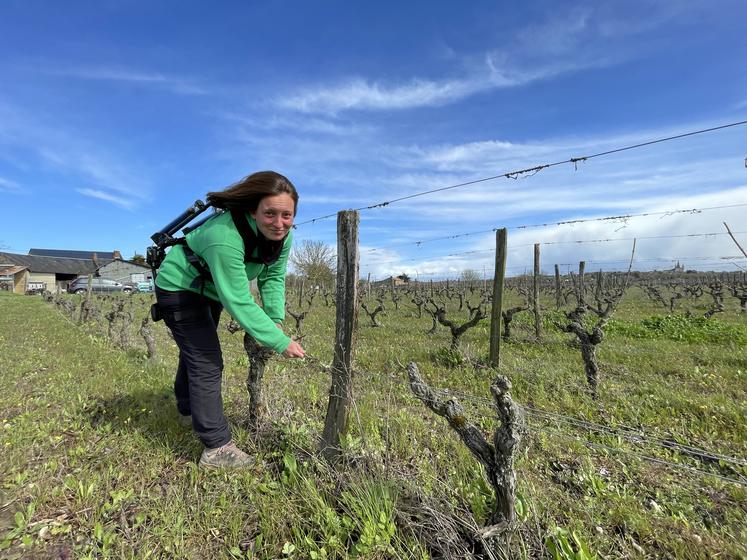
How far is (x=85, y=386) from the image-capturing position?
5.13m

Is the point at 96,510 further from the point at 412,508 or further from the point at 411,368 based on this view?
the point at 411,368

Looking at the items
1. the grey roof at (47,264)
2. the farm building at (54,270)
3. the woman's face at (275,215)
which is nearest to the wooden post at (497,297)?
the woman's face at (275,215)

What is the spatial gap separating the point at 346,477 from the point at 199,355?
1.40 m

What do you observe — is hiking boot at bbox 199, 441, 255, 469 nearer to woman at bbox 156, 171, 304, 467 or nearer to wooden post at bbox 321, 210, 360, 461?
woman at bbox 156, 171, 304, 467

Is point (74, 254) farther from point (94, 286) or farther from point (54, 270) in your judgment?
point (94, 286)

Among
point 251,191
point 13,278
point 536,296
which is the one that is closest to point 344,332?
point 251,191


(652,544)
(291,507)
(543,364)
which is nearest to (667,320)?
(543,364)

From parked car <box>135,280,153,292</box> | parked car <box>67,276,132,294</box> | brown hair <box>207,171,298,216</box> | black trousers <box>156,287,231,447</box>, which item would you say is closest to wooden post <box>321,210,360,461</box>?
brown hair <box>207,171,298,216</box>

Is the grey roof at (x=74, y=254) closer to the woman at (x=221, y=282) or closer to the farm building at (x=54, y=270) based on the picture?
the farm building at (x=54, y=270)

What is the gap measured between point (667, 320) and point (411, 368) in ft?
39.6

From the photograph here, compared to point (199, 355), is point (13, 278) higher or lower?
higher

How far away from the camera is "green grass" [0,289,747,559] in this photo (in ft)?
7.20

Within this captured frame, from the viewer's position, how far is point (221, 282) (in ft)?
8.24

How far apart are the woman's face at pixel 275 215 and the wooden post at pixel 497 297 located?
16.1ft
